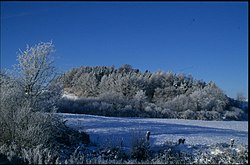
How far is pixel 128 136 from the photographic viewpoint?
2617 cm

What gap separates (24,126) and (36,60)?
11600 mm

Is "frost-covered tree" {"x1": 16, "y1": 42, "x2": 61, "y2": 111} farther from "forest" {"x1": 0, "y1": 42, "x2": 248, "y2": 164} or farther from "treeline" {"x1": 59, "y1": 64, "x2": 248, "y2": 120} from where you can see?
"treeline" {"x1": 59, "y1": 64, "x2": 248, "y2": 120}

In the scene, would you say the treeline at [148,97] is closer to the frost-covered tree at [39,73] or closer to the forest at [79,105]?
the forest at [79,105]

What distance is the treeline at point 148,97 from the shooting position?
6122 centimetres

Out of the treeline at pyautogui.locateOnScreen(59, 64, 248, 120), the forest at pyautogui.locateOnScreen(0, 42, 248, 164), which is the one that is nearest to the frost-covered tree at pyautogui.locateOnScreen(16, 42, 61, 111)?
the forest at pyautogui.locateOnScreen(0, 42, 248, 164)

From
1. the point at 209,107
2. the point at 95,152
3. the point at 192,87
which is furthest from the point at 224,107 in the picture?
the point at 95,152

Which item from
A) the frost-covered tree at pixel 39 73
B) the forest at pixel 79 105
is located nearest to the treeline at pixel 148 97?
the forest at pixel 79 105

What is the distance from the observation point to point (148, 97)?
280 ft

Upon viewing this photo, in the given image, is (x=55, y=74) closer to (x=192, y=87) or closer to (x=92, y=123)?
(x=92, y=123)

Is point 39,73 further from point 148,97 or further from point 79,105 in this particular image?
point 148,97

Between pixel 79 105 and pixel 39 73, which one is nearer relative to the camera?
pixel 39 73

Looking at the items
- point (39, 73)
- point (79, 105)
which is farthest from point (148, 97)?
point (39, 73)

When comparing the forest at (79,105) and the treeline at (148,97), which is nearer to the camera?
the forest at (79,105)

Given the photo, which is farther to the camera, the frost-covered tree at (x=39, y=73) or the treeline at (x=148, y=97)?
the treeline at (x=148, y=97)
